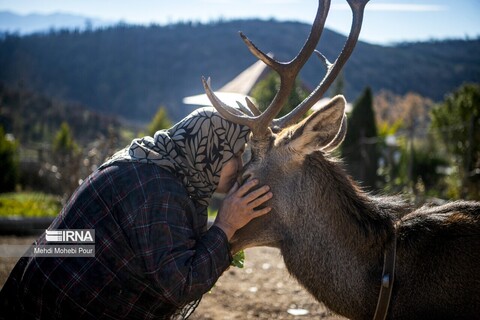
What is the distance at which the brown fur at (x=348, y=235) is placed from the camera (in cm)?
253

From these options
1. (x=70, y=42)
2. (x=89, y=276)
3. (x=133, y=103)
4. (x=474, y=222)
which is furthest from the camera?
(x=70, y=42)

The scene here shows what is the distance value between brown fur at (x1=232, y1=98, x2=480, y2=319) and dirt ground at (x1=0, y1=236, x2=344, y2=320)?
4.37ft

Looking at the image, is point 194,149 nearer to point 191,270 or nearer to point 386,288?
point 191,270

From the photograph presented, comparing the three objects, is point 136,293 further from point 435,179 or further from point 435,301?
point 435,179

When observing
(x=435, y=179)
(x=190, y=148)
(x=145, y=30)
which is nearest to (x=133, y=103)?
(x=145, y=30)

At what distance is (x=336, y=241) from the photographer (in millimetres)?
2803

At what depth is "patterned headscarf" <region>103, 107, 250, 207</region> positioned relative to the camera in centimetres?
263

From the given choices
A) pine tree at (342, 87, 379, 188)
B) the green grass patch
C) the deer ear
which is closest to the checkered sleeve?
the deer ear

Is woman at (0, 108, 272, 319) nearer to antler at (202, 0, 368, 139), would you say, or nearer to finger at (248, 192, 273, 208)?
finger at (248, 192, 273, 208)

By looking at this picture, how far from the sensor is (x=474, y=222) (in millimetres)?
2660

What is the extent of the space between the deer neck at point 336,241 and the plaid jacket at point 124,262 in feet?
1.99

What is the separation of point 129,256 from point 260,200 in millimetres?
863

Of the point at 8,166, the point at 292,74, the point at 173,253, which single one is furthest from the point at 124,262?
the point at 8,166

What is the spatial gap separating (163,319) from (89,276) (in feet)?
1.82
